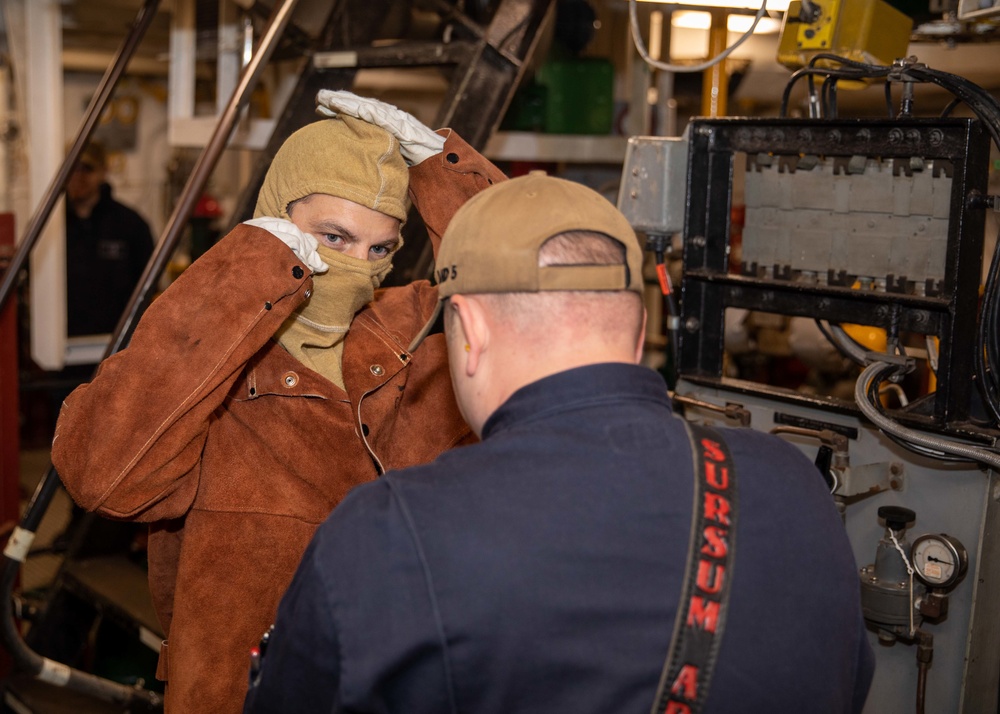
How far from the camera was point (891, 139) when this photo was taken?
7.26ft

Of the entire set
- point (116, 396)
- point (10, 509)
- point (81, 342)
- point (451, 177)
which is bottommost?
point (10, 509)

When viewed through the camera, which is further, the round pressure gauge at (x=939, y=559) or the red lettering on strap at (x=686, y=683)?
the round pressure gauge at (x=939, y=559)

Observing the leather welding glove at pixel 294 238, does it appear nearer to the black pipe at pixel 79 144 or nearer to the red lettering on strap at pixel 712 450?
the red lettering on strap at pixel 712 450

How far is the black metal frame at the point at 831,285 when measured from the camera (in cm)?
212

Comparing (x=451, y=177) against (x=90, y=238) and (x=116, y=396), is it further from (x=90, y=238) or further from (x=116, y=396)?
(x=90, y=238)

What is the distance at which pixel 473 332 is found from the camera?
4.51 ft

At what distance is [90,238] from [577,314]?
6.15 meters

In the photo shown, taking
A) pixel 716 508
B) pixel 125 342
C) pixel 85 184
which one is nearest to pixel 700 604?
pixel 716 508

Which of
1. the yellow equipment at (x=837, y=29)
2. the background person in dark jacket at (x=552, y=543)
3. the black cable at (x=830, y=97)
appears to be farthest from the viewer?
the yellow equipment at (x=837, y=29)

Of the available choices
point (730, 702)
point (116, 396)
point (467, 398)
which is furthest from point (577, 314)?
point (116, 396)

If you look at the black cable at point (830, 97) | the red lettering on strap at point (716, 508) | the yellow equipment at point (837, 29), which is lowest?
the red lettering on strap at point (716, 508)

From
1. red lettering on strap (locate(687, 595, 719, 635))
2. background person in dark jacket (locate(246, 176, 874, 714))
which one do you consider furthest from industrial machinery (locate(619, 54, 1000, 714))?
red lettering on strap (locate(687, 595, 719, 635))

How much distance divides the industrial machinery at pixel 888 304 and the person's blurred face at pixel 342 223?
2.89 ft

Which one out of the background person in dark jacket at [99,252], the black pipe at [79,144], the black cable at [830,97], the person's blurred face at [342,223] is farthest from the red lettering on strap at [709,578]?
the background person in dark jacket at [99,252]
